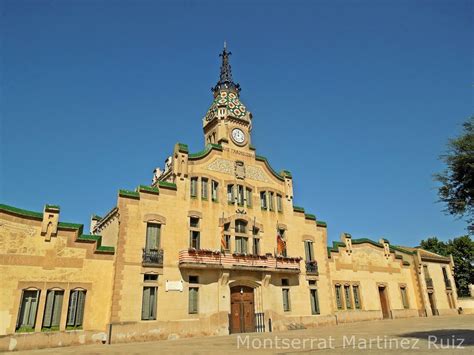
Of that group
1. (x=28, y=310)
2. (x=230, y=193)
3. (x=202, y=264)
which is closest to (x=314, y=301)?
(x=202, y=264)

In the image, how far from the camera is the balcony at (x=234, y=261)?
81.8 ft

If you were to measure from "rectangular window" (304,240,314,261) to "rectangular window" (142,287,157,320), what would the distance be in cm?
1427

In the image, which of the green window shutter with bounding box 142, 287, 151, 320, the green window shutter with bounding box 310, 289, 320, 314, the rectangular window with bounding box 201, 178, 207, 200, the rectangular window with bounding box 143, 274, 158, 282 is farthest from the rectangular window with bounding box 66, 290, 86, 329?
the green window shutter with bounding box 310, 289, 320, 314

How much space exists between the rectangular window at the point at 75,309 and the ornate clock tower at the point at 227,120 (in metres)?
16.0

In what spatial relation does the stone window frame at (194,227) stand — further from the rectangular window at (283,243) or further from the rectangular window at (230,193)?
the rectangular window at (283,243)

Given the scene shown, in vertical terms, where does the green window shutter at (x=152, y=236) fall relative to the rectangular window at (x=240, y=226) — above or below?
below

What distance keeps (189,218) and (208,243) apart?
2.37 meters

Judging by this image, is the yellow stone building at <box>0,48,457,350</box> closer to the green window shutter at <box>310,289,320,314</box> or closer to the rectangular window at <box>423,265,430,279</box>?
the green window shutter at <box>310,289,320,314</box>

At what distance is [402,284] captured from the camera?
38375mm

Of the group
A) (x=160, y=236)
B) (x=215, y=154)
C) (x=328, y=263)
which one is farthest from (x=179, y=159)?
(x=328, y=263)

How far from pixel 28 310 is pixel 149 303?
685 centimetres

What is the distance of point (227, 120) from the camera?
32.1 meters

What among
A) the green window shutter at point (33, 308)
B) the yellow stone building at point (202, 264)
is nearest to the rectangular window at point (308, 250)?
the yellow stone building at point (202, 264)

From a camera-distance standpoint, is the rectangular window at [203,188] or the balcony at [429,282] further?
the balcony at [429,282]
